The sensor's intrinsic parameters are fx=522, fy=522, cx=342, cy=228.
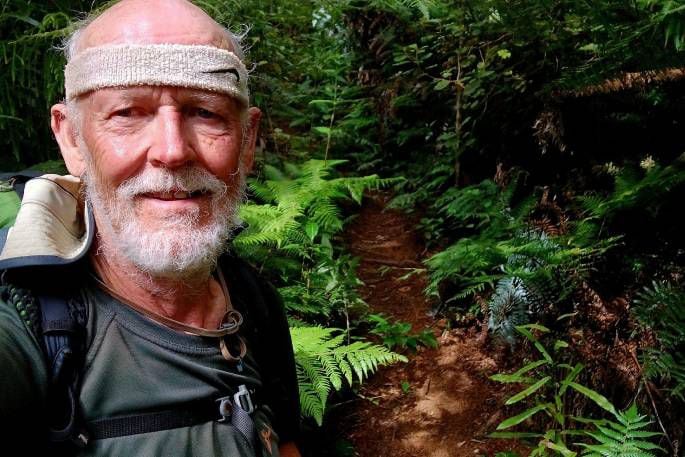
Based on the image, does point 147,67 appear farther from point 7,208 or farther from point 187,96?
point 7,208

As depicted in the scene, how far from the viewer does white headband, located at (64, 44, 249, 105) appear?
155 centimetres

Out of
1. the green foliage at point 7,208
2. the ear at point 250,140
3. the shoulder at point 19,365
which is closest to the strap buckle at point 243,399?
the shoulder at point 19,365

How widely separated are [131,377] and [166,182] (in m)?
0.57

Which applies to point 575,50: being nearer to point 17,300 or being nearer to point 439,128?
point 439,128

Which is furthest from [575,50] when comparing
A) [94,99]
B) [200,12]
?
[94,99]

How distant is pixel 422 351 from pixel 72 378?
3448mm

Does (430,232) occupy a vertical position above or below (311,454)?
above

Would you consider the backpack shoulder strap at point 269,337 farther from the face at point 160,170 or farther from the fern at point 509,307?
the fern at point 509,307

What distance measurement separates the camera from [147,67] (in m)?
1.55

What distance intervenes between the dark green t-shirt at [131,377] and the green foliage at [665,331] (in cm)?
239

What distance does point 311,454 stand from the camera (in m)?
3.49

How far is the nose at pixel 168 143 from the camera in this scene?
1.57 meters

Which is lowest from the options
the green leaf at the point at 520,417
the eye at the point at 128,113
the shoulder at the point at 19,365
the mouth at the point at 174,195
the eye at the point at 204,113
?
the green leaf at the point at 520,417

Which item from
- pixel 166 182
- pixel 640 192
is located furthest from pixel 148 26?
pixel 640 192
